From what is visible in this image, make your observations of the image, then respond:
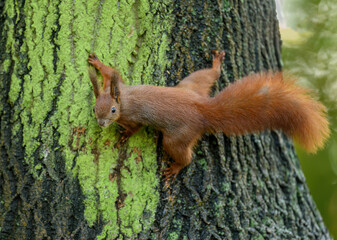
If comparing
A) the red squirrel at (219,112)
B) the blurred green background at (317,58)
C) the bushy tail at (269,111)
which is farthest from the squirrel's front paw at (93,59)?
the blurred green background at (317,58)

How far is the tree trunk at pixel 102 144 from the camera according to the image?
1782mm

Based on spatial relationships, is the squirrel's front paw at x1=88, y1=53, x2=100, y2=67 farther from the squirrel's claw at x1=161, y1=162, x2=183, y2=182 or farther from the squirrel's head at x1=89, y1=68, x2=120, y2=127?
the squirrel's claw at x1=161, y1=162, x2=183, y2=182

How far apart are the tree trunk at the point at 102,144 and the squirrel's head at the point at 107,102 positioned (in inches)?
3.0

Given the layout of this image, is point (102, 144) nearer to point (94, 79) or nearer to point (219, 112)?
point (94, 79)

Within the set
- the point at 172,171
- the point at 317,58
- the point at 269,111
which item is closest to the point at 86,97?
the point at 172,171

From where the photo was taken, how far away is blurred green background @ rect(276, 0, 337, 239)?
3.41m

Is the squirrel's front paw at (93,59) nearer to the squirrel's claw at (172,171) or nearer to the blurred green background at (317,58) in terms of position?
the squirrel's claw at (172,171)

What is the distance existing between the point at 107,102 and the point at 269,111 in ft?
2.60

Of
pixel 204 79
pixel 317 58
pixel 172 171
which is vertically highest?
pixel 204 79

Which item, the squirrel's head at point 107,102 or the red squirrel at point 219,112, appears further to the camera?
the red squirrel at point 219,112

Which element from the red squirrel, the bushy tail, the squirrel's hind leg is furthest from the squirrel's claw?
the squirrel's hind leg

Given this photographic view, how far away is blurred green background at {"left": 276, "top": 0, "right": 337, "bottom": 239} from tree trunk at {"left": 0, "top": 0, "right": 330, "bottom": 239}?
1565 millimetres

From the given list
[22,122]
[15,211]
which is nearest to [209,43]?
[22,122]

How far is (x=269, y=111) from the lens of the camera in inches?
76.2
